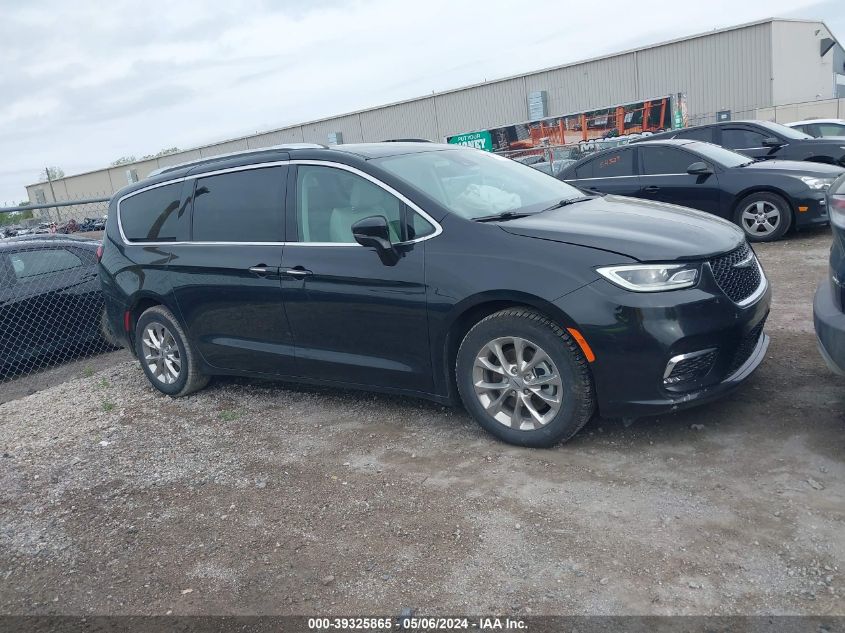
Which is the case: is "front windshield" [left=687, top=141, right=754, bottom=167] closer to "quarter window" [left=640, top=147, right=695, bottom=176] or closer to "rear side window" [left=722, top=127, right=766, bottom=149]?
"quarter window" [left=640, top=147, right=695, bottom=176]

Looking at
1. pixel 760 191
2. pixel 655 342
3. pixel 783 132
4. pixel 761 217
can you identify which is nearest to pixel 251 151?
pixel 655 342

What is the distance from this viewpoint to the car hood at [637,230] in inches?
149

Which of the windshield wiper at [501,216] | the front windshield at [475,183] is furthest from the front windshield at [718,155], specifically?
the windshield wiper at [501,216]

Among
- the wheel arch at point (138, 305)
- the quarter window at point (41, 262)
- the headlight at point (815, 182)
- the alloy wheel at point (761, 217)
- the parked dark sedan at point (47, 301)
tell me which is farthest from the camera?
the alloy wheel at point (761, 217)

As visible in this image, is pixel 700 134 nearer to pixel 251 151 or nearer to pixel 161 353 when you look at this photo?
pixel 251 151

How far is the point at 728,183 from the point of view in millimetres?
9352

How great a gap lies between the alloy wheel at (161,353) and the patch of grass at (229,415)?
2.31 ft

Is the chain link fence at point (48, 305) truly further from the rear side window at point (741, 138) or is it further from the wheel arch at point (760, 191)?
the rear side window at point (741, 138)

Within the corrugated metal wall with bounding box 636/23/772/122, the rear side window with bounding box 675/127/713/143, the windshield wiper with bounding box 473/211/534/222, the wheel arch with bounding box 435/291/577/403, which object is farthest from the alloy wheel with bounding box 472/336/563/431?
the corrugated metal wall with bounding box 636/23/772/122

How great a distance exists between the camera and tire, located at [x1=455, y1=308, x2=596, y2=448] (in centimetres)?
383

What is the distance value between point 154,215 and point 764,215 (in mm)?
7416

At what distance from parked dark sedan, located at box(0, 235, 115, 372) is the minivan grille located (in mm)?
6703

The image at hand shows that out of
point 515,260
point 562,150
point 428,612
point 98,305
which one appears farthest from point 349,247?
point 562,150

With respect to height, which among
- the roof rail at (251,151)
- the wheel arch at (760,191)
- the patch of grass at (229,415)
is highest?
the roof rail at (251,151)
